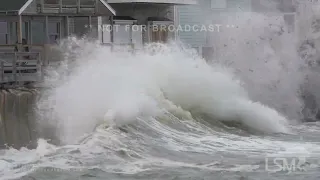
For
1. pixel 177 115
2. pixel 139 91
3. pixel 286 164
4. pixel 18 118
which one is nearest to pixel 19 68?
pixel 18 118

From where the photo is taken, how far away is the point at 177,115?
23922 mm

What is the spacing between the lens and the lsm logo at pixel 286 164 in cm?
1666

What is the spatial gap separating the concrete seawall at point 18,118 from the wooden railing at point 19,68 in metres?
1.16

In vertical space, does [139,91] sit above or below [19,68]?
below

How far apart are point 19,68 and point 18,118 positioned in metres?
2.47

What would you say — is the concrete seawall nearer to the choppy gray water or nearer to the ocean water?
the ocean water

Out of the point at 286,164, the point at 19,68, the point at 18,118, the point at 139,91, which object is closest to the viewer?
the point at 286,164

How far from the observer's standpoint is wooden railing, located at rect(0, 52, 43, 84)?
2159 centimetres

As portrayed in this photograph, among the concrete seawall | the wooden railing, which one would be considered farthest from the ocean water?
the wooden railing

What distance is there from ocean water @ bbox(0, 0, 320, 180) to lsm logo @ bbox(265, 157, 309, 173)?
2 centimetres

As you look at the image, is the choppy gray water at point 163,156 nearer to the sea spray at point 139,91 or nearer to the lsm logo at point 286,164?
the lsm logo at point 286,164

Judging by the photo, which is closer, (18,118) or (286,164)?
(286,164)

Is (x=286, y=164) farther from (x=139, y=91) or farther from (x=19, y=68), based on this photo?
(x=19, y=68)

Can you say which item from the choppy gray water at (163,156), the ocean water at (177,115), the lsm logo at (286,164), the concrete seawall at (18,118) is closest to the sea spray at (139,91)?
the ocean water at (177,115)
